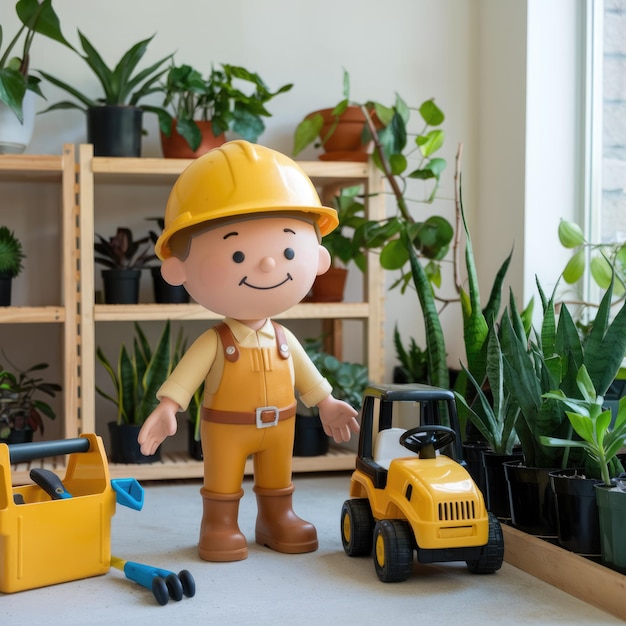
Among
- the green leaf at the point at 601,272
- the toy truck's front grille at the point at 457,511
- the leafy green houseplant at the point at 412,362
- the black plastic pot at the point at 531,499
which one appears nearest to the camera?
the toy truck's front grille at the point at 457,511

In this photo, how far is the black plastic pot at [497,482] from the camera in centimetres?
201

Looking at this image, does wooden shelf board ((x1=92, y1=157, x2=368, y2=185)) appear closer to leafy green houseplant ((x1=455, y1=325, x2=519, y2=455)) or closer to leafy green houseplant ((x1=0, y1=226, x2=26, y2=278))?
leafy green houseplant ((x1=0, y1=226, x2=26, y2=278))

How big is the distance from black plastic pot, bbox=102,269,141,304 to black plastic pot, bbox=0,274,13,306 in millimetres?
281

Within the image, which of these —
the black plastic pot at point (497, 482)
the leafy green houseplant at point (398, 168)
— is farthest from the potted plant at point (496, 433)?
the leafy green houseplant at point (398, 168)

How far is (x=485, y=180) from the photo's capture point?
3.18 metres

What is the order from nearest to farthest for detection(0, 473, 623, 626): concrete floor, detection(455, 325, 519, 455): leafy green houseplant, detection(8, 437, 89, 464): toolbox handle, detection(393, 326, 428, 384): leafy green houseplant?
detection(0, 473, 623, 626): concrete floor
detection(8, 437, 89, 464): toolbox handle
detection(455, 325, 519, 455): leafy green houseplant
detection(393, 326, 428, 384): leafy green houseplant

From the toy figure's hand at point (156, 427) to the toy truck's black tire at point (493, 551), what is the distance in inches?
25.4

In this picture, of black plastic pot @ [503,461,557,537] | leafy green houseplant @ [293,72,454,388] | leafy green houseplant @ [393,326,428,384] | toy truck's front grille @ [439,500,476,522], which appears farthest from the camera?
leafy green houseplant @ [393,326,428,384]

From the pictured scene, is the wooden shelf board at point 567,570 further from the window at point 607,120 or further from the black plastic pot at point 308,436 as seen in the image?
the window at point 607,120

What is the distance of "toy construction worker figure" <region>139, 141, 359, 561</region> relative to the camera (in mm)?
1773

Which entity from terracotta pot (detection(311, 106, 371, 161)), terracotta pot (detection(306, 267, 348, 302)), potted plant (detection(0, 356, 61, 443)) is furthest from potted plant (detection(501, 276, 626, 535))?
potted plant (detection(0, 356, 61, 443))

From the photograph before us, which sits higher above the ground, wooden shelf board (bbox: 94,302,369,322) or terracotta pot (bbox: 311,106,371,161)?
terracotta pot (bbox: 311,106,371,161)

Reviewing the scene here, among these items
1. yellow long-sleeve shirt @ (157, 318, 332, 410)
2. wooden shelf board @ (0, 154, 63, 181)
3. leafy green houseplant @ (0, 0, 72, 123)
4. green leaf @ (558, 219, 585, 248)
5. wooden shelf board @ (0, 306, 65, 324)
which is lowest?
yellow long-sleeve shirt @ (157, 318, 332, 410)

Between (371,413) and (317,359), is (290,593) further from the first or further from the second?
(317,359)
